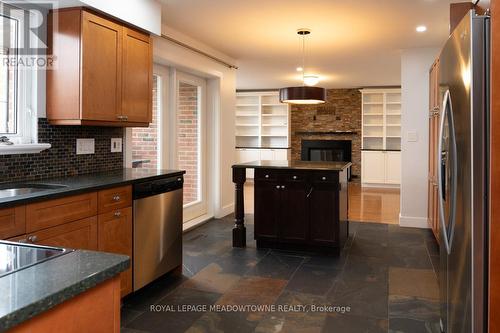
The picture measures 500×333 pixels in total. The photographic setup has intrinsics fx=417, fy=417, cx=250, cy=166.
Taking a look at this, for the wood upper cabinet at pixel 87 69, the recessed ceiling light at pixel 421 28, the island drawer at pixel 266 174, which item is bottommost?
the island drawer at pixel 266 174

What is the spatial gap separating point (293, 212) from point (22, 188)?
2464 mm

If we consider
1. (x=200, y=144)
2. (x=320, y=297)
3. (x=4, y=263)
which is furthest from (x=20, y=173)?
(x=200, y=144)

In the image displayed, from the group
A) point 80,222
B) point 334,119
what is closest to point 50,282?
point 80,222

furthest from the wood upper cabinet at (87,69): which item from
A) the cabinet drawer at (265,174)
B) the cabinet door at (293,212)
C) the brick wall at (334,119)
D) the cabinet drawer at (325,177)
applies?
the brick wall at (334,119)

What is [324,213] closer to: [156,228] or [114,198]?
[156,228]

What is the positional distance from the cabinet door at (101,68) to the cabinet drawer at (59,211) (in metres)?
0.74

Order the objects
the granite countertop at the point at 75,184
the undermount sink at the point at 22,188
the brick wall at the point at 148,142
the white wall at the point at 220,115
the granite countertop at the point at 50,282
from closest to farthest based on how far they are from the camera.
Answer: the granite countertop at the point at 50,282
the granite countertop at the point at 75,184
the undermount sink at the point at 22,188
the brick wall at the point at 148,142
the white wall at the point at 220,115

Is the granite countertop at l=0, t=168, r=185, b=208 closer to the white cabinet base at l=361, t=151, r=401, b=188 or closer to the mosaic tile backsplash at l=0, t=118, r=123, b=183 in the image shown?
the mosaic tile backsplash at l=0, t=118, r=123, b=183

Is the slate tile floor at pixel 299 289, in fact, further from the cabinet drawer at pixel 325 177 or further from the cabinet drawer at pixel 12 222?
the cabinet drawer at pixel 12 222

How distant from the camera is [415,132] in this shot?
550 cm

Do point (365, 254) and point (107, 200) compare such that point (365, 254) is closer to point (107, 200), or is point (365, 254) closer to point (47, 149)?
point (107, 200)

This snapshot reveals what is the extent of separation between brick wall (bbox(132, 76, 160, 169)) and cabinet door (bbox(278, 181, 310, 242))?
4.98 feet

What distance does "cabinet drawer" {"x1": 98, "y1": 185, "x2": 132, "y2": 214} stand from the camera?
2.62 meters

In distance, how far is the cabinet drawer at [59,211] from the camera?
6.97 feet
